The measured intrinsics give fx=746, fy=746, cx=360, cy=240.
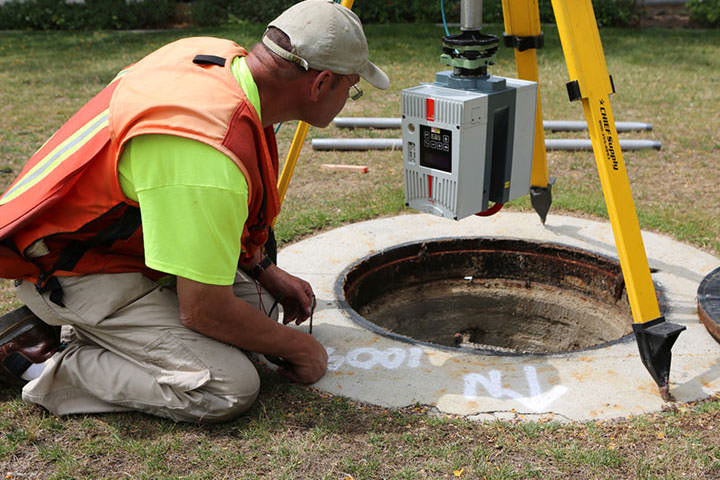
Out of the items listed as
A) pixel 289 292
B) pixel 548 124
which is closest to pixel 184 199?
pixel 289 292

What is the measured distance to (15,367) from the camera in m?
2.65

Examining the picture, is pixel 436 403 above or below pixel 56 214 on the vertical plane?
below

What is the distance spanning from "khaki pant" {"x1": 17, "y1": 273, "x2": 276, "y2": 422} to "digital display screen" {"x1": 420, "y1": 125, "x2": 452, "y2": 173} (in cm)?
106

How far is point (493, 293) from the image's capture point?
13.0 feet

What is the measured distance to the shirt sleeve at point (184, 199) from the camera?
81.8 inches

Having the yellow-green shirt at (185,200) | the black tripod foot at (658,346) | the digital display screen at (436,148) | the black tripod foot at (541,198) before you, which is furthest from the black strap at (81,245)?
the black tripod foot at (541,198)

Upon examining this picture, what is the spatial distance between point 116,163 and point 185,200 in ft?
0.86

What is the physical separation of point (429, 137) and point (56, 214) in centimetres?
138

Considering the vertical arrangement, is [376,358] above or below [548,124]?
above

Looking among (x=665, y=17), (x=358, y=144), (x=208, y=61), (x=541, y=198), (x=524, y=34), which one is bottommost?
(x=665, y=17)

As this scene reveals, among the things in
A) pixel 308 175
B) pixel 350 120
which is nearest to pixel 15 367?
pixel 308 175

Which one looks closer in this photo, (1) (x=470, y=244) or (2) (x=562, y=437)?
(2) (x=562, y=437)

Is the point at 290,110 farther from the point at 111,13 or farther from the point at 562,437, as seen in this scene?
the point at 111,13

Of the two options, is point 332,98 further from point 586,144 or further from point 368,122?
point 368,122
